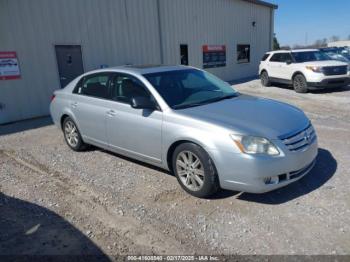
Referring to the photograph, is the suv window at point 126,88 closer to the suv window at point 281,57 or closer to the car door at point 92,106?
the car door at point 92,106

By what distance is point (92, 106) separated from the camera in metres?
5.39

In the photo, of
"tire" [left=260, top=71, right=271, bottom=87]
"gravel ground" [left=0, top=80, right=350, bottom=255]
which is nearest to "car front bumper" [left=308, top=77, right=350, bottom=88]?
"tire" [left=260, top=71, right=271, bottom=87]

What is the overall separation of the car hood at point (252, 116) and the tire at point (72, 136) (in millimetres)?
2632

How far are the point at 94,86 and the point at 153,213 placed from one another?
2.73m

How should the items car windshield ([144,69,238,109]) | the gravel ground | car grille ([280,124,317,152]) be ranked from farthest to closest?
car windshield ([144,69,238,109]), car grille ([280,124,317,152]), the gravel ground

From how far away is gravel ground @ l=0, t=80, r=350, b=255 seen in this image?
3.15 meters

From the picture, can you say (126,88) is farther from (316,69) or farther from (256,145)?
(316,69)

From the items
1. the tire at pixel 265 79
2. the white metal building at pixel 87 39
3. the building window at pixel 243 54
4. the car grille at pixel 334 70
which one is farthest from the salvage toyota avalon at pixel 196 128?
the building window at pixel 243 54

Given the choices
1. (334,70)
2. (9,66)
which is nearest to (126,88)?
(9,66)

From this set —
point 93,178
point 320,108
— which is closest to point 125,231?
point 93,178

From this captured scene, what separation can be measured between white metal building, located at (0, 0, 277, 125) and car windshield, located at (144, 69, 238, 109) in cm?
634

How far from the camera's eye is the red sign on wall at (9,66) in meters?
9.07

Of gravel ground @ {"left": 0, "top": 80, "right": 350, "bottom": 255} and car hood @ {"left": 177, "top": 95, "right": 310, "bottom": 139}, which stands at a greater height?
car hood @ {"left": 177, "top": 95, "right": 310, "bottom": 139}

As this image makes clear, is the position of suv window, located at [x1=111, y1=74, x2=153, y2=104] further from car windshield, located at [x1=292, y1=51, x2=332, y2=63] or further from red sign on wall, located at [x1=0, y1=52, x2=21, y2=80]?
car windshield, located at [x1=292, y1=51, x2=332, y2=63]
